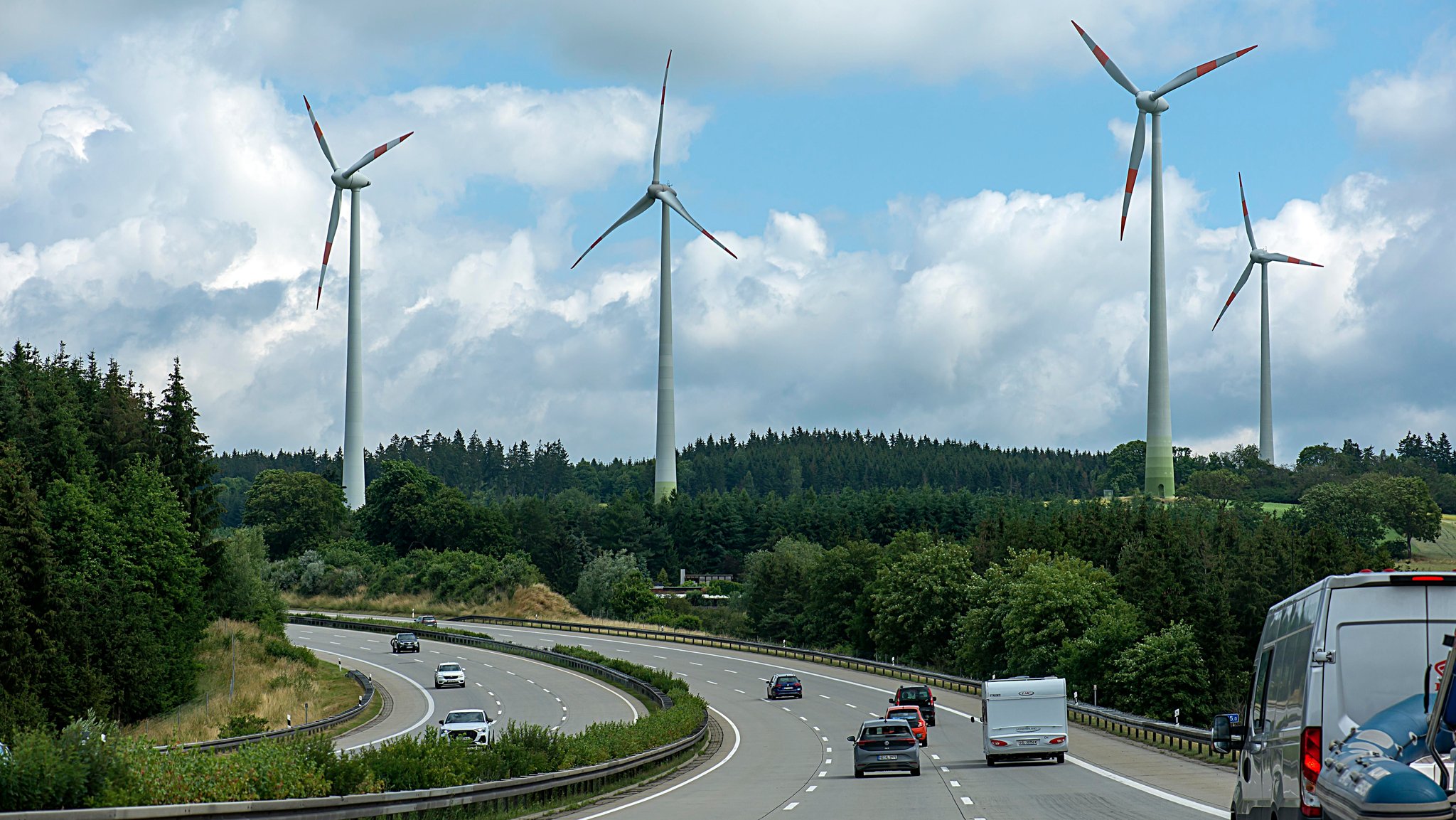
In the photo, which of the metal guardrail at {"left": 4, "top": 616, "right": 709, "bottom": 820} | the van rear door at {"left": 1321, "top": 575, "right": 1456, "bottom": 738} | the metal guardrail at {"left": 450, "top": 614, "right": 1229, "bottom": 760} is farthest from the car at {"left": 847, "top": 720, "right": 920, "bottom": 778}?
the van rear door at {"left": 1321, "top": 575, "right": 1456, "bottom": 738}

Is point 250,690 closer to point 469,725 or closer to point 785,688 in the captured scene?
point 785,688

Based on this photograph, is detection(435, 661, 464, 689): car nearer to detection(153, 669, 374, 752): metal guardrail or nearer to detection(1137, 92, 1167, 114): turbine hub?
detection(153, 669, 374, 752): metal guardrail

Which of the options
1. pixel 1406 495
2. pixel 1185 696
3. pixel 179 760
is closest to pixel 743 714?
pixel 1185 696

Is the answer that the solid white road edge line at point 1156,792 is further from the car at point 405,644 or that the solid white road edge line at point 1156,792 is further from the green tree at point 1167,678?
the car at point 405,644

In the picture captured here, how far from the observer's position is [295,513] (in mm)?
181375

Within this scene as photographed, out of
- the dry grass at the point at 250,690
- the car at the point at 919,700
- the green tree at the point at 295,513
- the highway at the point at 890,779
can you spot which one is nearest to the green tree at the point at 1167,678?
the highway at the point at 890,779

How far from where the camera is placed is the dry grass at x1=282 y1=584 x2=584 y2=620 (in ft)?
468

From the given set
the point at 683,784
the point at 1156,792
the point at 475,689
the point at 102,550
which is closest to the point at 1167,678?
the point at 475,689

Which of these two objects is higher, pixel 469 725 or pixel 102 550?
pixel 102 550

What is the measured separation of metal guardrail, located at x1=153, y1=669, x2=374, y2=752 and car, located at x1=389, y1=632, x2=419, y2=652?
20.8m

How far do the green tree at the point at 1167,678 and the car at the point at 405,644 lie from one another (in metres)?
51.5

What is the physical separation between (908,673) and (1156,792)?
56.0 m

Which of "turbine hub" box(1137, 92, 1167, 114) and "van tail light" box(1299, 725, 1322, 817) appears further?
"turbine hub" box(1137, 92, 1167, 114)

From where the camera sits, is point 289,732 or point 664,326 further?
point 664,326
